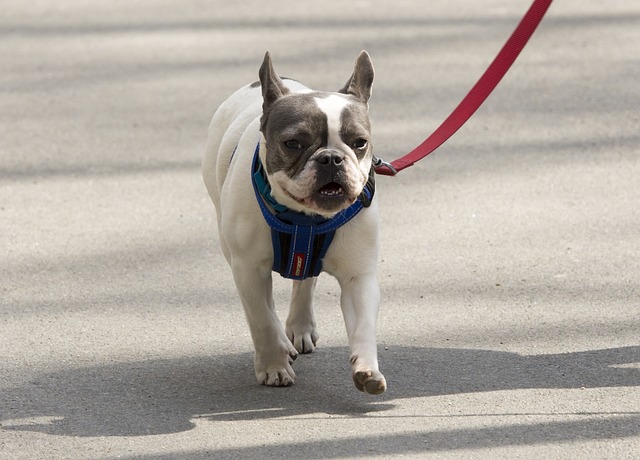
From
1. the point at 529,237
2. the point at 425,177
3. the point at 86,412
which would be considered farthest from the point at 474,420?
the point at 425,177

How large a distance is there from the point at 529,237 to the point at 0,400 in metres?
3.19

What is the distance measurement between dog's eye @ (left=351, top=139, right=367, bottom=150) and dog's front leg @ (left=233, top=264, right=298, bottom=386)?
28.2 inches

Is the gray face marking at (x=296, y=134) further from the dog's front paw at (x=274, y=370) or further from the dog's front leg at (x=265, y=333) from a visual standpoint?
the dog's front paw at (x=274, y=370)

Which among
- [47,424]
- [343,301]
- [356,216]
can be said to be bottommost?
[47,424]

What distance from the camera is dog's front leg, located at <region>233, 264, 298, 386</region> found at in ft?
16.4

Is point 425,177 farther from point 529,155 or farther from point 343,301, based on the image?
point 343,301

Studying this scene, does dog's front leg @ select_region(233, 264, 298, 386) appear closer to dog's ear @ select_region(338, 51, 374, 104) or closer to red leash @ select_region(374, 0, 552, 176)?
dog's ear @ select_region(338, 51, 374, 104)

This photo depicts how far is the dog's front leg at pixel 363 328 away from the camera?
458 cm

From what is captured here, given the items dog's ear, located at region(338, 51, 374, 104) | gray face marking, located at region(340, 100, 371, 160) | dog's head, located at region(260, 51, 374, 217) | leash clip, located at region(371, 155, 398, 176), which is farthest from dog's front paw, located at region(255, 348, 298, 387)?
dog's ear, located at region(338, 51, 374, 104)

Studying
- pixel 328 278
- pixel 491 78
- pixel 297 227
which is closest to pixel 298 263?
pixel 297 227

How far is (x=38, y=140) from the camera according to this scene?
885cm

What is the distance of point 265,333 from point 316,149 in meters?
0.93

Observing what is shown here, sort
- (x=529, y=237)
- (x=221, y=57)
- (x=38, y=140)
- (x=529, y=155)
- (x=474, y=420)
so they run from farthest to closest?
1. (x=221, y=57)
2. (x=38, y=140)
3. (x=529, y=155)
4. (x=529, y=237)
5. (x=474, y=420)

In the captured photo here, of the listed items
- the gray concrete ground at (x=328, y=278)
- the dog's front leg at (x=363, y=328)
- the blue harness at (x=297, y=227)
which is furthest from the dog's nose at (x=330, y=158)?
the gray concrete ground at (x=328, y=278)
